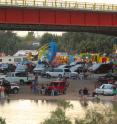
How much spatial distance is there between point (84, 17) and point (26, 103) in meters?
16.9

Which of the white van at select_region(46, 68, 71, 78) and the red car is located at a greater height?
the white van at select_region(46, 68, 71, 78)

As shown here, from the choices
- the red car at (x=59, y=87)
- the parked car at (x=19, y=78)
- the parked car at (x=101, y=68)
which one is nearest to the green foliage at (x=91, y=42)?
the parked car at (x=101, y=68)

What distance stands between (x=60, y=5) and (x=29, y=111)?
2137cm

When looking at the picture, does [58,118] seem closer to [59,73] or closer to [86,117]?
[86,117]

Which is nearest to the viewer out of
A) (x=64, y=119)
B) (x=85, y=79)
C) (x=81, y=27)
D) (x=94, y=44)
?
(x=64, y=119)

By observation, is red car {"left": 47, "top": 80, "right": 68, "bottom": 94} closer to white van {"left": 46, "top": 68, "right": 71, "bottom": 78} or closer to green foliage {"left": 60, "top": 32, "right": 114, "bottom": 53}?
white van {"left": 46, "top": 68, "right": 71, "bottom": 78}

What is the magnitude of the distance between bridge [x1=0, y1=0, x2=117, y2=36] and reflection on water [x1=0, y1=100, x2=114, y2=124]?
11562 millimetres

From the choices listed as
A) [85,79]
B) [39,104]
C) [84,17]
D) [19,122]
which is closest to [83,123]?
[19,122]

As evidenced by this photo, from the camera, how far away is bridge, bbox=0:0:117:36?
61625 millimetres

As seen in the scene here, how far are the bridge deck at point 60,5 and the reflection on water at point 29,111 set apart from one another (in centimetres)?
1208

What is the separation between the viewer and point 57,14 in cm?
6425

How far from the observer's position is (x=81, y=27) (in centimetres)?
6869

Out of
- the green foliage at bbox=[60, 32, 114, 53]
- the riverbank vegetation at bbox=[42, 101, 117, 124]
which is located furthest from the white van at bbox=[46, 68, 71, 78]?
the green foliage at bbox=[60, 32, 114, 53]

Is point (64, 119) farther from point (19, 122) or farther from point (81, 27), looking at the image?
point (81, 27)
